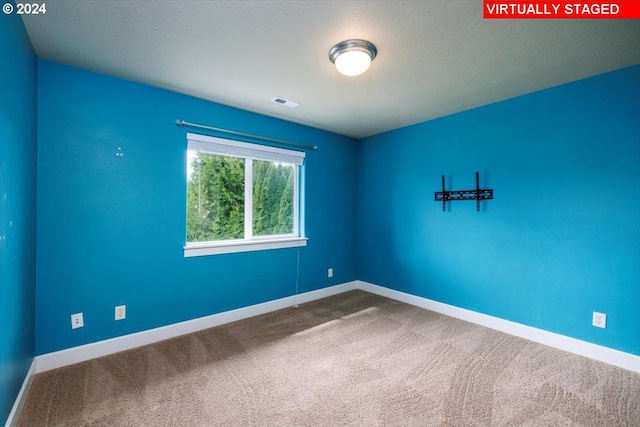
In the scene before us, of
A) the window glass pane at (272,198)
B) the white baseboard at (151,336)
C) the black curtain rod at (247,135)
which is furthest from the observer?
the window glass pane at (272,198)

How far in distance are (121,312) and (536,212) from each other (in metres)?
3.92

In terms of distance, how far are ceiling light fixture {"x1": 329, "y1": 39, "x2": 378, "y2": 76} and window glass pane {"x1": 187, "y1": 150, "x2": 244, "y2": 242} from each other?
66.6 inches

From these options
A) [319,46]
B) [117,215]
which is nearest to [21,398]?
[117,215]

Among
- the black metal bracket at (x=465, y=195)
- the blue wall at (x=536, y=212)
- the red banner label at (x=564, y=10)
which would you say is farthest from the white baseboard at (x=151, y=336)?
the red banner label at (x=564, y=10)

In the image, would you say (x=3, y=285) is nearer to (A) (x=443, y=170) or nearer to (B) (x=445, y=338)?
(B) (x=445, y=338)

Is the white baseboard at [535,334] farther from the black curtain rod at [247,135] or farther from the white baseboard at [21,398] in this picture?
the white baseboard at [21,398]

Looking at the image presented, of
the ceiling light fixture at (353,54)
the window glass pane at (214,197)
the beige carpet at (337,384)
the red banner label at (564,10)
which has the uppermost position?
the red banner label at (564,10)

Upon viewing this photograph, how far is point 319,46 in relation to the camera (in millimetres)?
1879

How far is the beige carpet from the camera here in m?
1.62

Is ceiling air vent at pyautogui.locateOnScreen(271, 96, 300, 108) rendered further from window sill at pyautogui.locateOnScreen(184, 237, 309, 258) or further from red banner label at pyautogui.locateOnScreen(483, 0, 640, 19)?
red banner label at pyautogui.locateOnScreen(483, 0, 640, 19)

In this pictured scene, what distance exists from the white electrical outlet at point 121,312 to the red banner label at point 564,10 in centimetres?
341

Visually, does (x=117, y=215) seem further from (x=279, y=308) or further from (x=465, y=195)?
(x=465, y=195)

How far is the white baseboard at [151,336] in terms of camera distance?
6.84 ft

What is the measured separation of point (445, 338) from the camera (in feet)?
8.67
